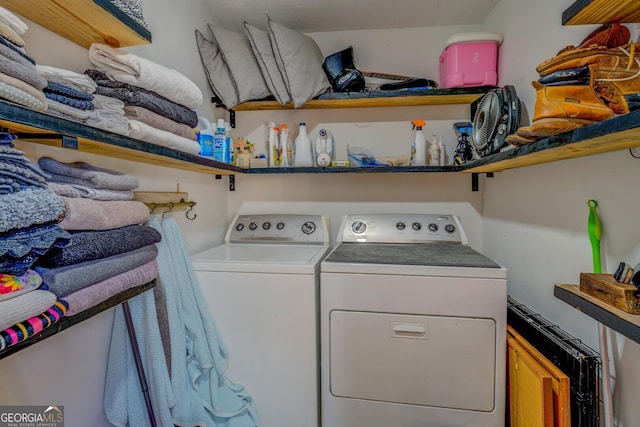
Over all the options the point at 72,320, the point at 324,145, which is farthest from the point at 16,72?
the point at 324,145

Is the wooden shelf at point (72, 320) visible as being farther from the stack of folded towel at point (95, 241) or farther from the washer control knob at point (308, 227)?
the washer control knob at point (308, 227)

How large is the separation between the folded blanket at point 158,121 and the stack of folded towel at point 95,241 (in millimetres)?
217

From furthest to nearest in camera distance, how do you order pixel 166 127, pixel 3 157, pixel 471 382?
pixel 471 382 → pixel 166 127 → pixel 3 157

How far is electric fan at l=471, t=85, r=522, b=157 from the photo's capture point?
1420 millimetres

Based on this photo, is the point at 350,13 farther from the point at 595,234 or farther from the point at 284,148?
the point at 595,234

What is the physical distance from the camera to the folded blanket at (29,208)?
0.63 meters

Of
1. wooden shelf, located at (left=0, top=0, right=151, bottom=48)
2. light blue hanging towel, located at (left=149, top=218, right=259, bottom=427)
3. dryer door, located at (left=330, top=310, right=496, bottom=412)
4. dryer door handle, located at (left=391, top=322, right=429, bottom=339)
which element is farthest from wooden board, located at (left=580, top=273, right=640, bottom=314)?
wooden shelf, located at (left=0, top=0, right=151, bottom=48)

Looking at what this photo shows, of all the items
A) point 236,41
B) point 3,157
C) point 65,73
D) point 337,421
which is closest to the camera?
point 3,157

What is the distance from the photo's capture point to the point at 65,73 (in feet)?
2.93

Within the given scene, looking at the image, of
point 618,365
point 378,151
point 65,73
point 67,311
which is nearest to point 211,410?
point 67,311

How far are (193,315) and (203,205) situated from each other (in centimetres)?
77

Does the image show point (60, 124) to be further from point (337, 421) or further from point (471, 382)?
point (471, 382)

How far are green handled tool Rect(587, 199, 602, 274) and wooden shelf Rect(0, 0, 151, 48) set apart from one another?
5.35ft

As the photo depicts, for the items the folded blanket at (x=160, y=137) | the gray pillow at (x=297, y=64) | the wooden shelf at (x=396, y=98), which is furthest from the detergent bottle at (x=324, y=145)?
the folded blanket at (x=160, y=137)
